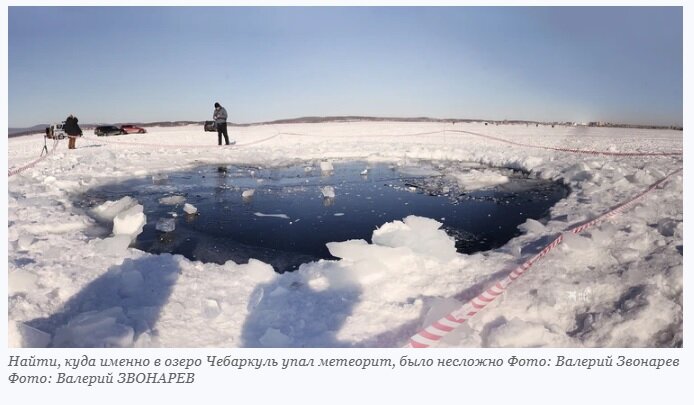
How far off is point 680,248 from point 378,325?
2.75 meters

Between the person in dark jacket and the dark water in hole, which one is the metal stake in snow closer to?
the dark water in hole

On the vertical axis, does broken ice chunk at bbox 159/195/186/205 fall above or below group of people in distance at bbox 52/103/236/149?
below

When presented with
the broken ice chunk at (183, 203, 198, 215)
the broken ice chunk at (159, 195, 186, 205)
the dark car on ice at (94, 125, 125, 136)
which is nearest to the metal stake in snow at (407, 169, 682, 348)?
the broken ice chunk at (183, 203, 198, 215)

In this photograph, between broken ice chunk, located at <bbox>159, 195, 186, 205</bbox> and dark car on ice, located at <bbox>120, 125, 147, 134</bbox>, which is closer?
broken ice chunk, located at <bbox>159, 195, 186, 205</bbox>

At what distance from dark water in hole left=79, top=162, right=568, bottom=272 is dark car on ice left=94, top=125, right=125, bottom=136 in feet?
61.4

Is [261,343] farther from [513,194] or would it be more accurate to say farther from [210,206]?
[513,194]

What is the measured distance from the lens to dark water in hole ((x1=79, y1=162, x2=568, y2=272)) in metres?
3.98

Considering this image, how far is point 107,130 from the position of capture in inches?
944

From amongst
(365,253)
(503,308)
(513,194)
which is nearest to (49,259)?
(365,253)

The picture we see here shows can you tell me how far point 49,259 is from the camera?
3.32 metres

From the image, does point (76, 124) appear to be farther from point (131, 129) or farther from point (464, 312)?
point (464, 312)

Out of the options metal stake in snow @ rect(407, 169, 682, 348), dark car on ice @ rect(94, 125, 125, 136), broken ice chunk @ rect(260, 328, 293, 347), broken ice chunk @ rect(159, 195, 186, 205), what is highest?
dark car on ice @ rect(94, 125, 125, 136)

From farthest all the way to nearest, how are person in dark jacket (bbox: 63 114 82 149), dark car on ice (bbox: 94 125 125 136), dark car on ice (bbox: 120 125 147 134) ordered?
dark car on ice (bbox: 120 125 147 134)
dark car on ice (bbox: 94 125 125 136)
person in dark jacket (bbox: 63 114 82 149)

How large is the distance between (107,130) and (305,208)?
77.9 ft
